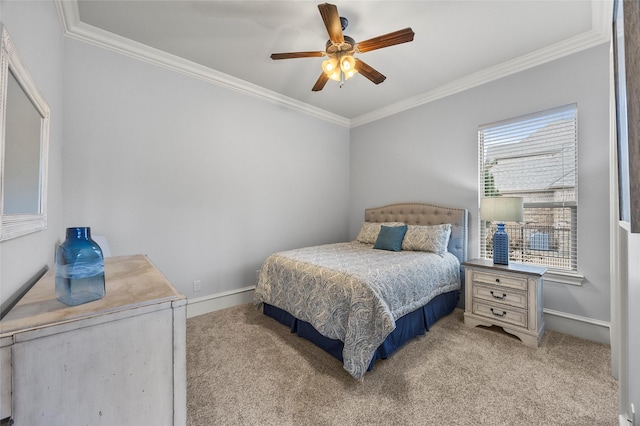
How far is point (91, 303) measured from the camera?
0.90m

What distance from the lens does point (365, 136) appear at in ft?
14.3

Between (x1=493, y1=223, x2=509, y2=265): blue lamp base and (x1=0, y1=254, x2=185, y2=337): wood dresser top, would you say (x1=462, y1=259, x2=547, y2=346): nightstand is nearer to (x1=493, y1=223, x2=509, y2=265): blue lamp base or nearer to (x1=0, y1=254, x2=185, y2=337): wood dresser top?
(x1=493, y1=223, x2=509, y2=265): blue lamp base

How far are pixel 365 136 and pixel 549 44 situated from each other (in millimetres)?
2398

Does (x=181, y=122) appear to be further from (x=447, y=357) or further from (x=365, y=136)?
(x=447, y=357)

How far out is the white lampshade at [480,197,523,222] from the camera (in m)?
2.40

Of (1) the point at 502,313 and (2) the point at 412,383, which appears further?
(1) the point at 502,313

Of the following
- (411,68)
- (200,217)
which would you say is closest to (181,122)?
(200,217)

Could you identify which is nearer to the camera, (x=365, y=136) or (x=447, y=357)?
(x=447, y=357)

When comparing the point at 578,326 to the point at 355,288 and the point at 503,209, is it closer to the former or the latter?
the point at 503,209

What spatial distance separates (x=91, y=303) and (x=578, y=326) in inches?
142

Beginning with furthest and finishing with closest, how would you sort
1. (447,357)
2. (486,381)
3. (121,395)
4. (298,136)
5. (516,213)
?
1. (298,136)
2. (516,213)
3. (447,357)
4. (486,381)
5. (121,395)

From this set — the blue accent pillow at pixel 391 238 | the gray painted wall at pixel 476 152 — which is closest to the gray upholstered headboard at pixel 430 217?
the gray painted wall at pixel 476 152

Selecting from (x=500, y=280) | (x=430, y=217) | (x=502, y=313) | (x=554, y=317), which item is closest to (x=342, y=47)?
(x=430, y=217)

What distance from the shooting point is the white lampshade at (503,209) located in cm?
240
